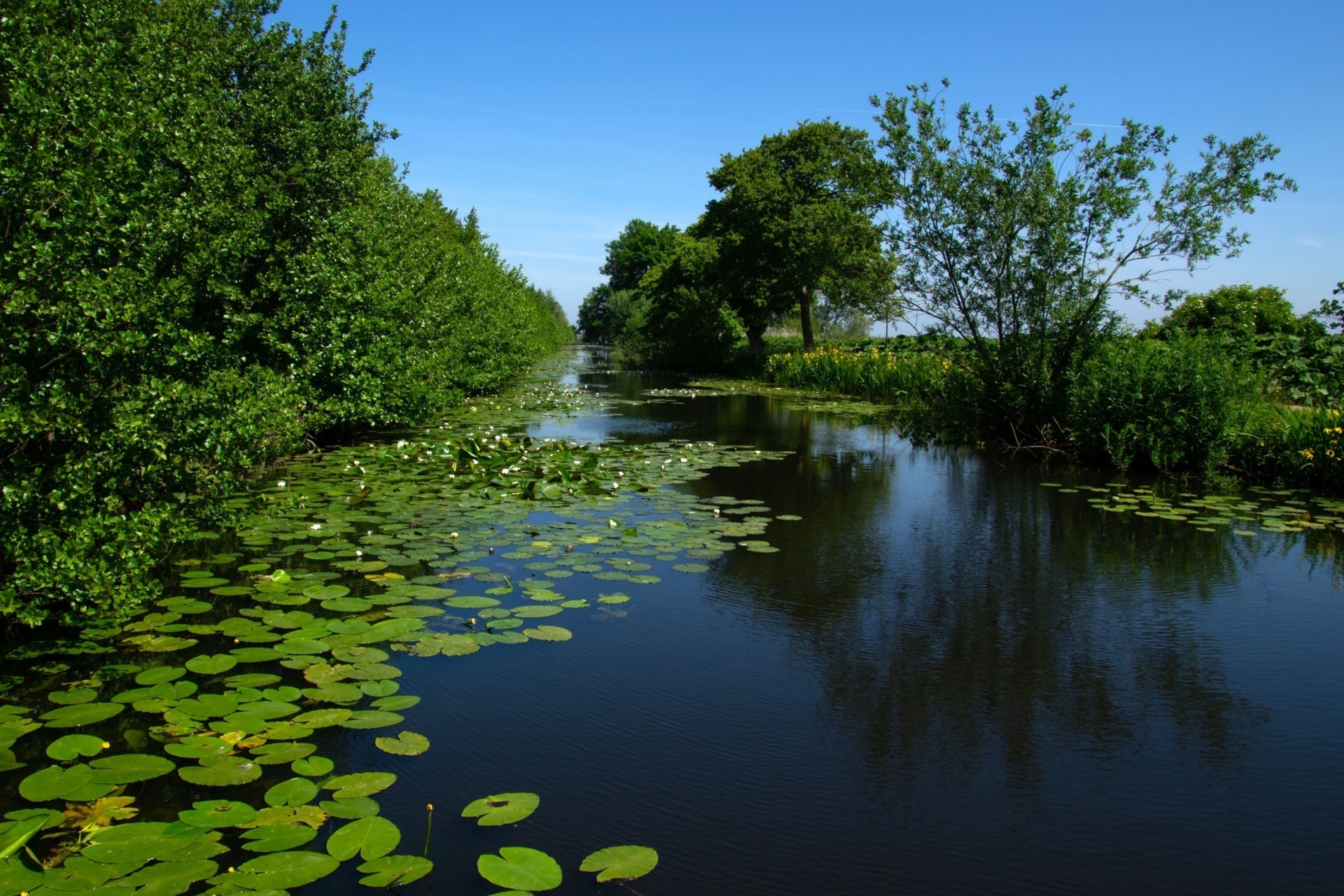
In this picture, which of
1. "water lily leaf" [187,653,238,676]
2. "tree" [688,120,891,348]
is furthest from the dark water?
"tree" [688,120,891,348]

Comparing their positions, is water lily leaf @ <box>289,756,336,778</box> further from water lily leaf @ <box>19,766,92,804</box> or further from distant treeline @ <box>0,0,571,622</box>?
distant treeline @ <box>0,0,571,622</box>

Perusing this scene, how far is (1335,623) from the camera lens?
5.82 meters

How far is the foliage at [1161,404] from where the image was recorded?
1098 centimetres

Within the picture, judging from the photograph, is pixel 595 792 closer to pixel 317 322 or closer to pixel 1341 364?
pixel 317 322

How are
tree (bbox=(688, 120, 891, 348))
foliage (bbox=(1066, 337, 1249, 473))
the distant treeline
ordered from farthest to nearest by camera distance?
tree (bbox=(688, 120, 891, 348)) → foliage (bbox=(1066, 337, 1249, 473)) → the distant treeline

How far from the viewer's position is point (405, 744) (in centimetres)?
379

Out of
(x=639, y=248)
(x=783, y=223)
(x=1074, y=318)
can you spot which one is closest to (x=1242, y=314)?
(x=1074, y=318)

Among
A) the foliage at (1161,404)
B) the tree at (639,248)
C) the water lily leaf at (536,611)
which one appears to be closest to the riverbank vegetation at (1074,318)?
the foliage at (1161,404)

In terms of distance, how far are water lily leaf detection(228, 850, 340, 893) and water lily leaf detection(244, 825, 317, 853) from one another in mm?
38

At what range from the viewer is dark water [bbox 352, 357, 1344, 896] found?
314 cm

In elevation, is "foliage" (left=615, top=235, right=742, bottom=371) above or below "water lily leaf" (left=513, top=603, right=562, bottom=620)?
above

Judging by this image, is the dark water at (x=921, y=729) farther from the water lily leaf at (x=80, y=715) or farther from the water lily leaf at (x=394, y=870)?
the water lily leaf at (x=80, y=715)

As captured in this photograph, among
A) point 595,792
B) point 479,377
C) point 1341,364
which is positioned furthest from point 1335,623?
point 479,377

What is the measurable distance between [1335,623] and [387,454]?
31.9ft
